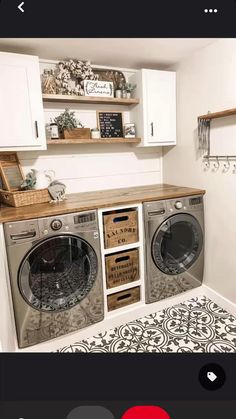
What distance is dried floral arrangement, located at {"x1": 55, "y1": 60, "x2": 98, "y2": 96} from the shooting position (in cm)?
203

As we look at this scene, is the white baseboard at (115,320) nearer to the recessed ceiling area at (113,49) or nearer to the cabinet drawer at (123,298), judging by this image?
the cabinet drawer at (123,298)

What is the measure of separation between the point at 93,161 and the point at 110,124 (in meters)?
0.38

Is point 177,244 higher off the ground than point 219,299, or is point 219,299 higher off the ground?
point 177,244

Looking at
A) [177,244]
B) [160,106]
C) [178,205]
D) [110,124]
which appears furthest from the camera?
[110,124]

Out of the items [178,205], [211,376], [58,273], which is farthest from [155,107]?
[211,376]

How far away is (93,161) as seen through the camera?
7.86ft

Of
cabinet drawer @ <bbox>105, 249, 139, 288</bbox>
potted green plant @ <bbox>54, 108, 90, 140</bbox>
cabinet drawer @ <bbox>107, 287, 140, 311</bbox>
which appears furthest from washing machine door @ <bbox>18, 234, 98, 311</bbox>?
potted green plant @ <bbox>54, 108, 90, 140</bbox>

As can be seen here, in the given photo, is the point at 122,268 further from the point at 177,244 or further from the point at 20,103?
the point at 20,103

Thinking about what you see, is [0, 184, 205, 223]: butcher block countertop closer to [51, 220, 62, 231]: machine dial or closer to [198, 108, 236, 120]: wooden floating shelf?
[51, 220, 62, 231]: machine dial

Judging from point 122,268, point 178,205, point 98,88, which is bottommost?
point 122,268

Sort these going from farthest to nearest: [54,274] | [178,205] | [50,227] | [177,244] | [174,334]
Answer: [177,244] < [178,205] < [174,334] < [54,274] < [50,227]

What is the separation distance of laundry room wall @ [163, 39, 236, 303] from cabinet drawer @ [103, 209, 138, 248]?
720 mm
